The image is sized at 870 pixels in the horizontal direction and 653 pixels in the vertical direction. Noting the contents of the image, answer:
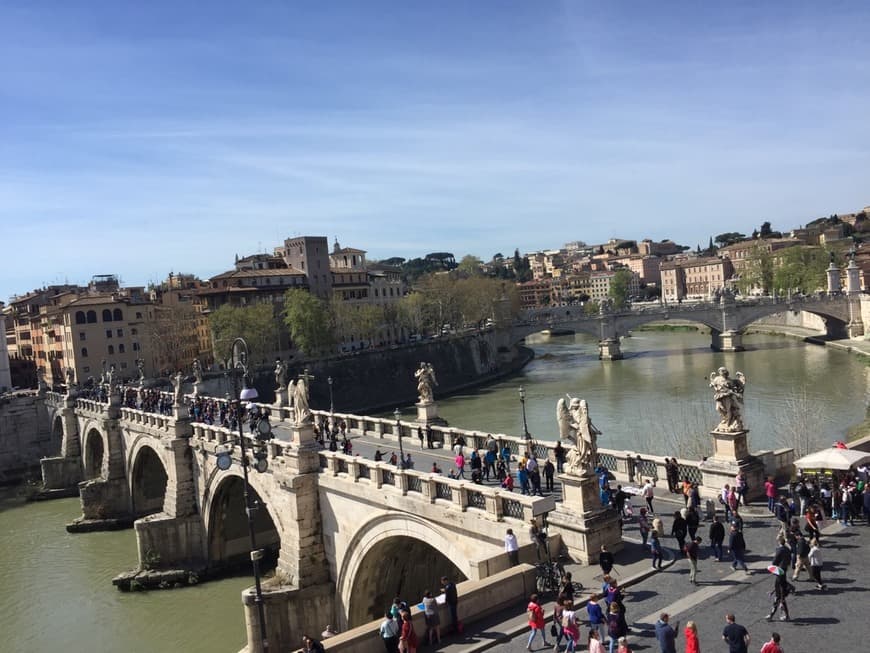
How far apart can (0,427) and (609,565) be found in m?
41.8

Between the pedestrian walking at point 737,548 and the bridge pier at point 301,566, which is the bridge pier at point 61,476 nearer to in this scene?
the bridge pier at point 301,566

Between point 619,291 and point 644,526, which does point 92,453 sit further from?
point 619,291

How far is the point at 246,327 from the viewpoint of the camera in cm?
5131

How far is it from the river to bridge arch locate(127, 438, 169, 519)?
177cm

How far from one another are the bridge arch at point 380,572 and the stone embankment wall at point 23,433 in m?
32.2

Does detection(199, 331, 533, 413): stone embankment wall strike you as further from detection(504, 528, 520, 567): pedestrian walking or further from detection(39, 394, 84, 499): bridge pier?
detection(504, 528, 520, 567): pedestrian walking

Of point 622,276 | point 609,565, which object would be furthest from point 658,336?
point 609,565

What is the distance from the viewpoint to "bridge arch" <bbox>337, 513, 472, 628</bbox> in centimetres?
1523

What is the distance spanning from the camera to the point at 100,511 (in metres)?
29.1

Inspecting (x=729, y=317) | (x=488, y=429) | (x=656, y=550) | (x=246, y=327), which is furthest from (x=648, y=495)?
(x=729, y=317)

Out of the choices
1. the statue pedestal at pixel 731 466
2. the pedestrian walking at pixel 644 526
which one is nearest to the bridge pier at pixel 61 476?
the statue pedestal at pixel 731 466

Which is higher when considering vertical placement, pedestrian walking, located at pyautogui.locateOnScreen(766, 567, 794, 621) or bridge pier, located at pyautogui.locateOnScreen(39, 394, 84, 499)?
pedestrian walking, located at pyautogui.locateOnScreen(766, 567, 794, 621)

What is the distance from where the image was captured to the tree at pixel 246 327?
1994 inches

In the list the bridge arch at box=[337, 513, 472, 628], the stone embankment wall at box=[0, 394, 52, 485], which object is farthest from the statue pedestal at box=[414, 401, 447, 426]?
the stone embankment wall at box=[0, 394, 52, 485]
